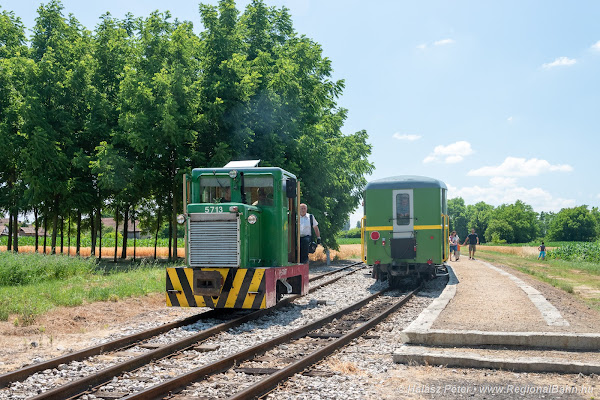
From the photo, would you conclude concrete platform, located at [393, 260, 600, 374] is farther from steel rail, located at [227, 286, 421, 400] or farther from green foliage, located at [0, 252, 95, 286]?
green foliage, located at [0, 252, 95, 286]

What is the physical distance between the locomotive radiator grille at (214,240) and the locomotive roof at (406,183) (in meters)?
7.19

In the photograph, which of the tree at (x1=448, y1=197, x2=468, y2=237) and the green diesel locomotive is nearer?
the green diesel locomotive

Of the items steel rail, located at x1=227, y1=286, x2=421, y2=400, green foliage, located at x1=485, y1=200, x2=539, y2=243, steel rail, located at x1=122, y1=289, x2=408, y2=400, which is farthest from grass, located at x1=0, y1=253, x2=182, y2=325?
green foliage, located at x1=485, y1=200, x2=539, y2=243

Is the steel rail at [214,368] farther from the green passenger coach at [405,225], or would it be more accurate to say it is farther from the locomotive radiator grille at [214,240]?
the green passenger coach at [405,225]

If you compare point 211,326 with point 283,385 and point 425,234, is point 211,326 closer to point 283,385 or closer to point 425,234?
point 283,385

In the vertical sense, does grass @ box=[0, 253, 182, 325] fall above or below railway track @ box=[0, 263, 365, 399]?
above

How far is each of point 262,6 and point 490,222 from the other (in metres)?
119

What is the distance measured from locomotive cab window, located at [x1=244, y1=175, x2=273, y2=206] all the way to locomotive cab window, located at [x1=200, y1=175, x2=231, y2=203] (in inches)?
15.4

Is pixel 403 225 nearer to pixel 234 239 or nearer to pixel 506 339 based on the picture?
pixel 234 239

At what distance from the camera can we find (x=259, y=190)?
10.8m

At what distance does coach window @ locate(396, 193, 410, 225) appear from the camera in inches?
621

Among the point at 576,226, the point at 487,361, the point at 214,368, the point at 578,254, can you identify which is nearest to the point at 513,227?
the point at 576,226

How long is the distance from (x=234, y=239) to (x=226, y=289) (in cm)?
94

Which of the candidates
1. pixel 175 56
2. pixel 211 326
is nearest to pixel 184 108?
pixel 175 56
